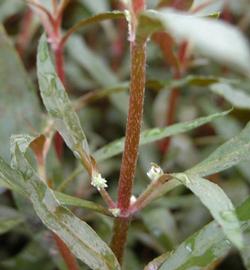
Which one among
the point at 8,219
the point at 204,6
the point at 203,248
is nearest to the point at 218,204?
the point at 203,248

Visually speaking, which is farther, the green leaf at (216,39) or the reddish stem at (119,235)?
the reddish stem at (119,235)

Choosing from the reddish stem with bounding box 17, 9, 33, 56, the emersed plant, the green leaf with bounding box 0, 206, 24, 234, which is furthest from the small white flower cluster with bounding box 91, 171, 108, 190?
the reddish stem with bounding box 17, 9, 33, 56

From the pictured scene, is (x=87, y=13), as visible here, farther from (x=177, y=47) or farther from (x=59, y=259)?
(x=59, y=259)

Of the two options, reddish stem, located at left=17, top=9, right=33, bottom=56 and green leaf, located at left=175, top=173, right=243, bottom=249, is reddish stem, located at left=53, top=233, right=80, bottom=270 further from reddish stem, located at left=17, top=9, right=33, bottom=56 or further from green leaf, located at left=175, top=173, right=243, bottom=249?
reddish stem, located at left=17, top=9, right=33, bottom=56

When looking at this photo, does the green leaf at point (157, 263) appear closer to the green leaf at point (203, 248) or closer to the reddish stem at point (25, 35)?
the green leaf at point (203, 248)

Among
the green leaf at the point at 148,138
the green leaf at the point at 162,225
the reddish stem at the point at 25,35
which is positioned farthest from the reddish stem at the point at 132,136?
the reddish stem at the point at 25,35

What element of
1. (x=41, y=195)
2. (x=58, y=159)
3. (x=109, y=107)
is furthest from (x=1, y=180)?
(x=109, y=107)
